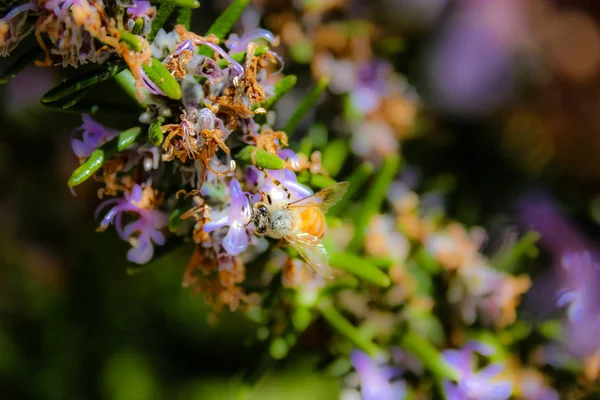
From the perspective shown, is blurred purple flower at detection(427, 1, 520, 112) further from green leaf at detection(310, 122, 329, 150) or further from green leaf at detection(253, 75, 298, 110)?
green leaf at detection(253, 75, 298, 110)

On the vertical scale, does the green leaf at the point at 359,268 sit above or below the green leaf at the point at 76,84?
below

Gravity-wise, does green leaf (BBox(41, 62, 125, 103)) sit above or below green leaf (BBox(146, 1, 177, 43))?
below

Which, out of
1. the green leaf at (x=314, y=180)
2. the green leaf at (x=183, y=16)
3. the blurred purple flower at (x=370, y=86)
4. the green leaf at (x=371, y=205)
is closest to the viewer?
the green leaf at (x=183, y=16)

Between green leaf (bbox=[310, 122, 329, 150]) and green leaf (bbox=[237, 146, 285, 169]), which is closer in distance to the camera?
green leaf (bbox=[237, 146, 285, 169])

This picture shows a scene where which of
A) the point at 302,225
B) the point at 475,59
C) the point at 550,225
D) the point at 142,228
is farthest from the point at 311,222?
the point at 475,59

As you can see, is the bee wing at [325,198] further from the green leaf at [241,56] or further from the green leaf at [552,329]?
the green leaf at [552,329]

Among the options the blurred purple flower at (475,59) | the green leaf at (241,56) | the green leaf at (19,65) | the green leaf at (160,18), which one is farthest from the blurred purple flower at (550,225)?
the green leaf at (19,65)

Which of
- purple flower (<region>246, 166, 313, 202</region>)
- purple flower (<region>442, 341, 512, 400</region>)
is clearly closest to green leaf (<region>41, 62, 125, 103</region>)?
purple flower (<region>246, 166, 313, 202</region>)
